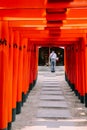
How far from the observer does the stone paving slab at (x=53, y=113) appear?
991 cm

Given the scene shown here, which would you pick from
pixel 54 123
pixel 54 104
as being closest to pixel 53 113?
pixel 54 123

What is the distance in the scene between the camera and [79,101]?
13.2 meters

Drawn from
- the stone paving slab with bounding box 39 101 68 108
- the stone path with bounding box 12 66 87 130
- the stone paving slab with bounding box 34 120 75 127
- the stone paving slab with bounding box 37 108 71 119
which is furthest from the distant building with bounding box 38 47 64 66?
the stone paving slab with bounding box 34 120 75 127

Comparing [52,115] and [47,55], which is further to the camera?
[47,55]

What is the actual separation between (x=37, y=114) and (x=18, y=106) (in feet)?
2.12

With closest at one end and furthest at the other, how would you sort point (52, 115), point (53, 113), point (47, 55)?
point (52, 115) < point (53, 113) < point (47, 55)

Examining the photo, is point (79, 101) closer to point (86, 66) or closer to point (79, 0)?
point (86, 66)

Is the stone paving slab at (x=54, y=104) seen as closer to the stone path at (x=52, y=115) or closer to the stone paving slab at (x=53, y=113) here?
the stone path at (x=52, y=115)

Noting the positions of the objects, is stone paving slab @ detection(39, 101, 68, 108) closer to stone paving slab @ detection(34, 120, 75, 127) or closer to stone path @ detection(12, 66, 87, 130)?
stone path @ detection(12, 66, 87, 130)

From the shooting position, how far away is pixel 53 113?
10.4m

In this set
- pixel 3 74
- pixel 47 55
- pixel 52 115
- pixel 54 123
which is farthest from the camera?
pixel 47 55

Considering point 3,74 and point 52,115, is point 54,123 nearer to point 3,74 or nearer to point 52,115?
point 52,115

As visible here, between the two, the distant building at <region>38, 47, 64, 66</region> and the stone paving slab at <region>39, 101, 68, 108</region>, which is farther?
the distant building at <region>38, 47, 64, 66</region>

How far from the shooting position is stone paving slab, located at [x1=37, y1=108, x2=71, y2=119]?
9.91 meters
